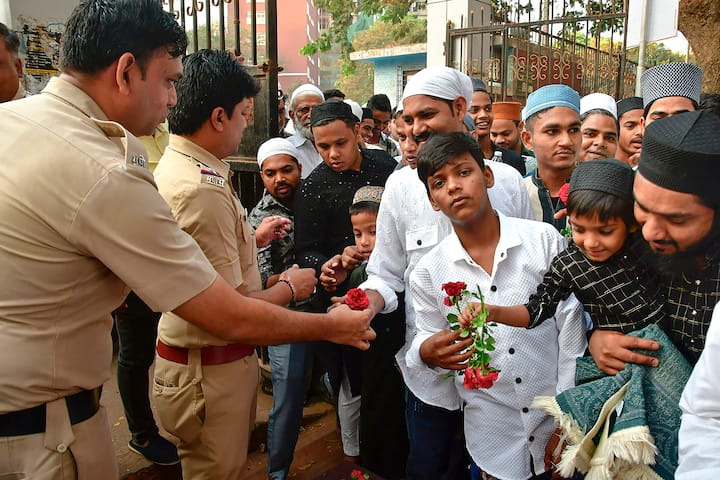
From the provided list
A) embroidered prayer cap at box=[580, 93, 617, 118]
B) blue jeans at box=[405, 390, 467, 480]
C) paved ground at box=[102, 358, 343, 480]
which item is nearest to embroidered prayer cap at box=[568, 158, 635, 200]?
blue jeans at box=[405, 390, 467, 480]

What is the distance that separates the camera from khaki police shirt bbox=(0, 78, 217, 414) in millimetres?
1511

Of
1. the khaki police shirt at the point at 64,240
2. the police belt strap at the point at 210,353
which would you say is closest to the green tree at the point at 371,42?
the police belt strap at the point at 210,353

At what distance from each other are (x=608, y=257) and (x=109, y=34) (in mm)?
1770

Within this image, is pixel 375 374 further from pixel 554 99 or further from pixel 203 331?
pixel 554 99

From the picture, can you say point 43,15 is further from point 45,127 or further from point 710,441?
point 710,441

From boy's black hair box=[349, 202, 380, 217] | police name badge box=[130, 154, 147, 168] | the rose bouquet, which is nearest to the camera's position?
police name badge box=[130, 154, 147, 168]

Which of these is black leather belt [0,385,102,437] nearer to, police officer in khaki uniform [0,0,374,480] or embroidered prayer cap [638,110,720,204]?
police officer in khaki uniform [0,0,374,480]

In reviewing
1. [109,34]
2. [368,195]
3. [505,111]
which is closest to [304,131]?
[505,111]

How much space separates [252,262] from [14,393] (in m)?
1.16

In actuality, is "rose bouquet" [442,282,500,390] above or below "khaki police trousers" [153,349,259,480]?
above

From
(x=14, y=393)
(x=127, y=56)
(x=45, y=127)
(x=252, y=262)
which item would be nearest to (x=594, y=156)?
(x=252, y=262)

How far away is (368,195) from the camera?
10.1 ft

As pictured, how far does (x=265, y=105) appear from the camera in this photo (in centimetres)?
425

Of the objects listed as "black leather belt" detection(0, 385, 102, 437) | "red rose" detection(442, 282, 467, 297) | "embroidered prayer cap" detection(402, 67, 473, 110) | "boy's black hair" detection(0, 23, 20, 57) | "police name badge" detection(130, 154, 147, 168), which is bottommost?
"black leather belt" detection(0, 385, 102, 437)
